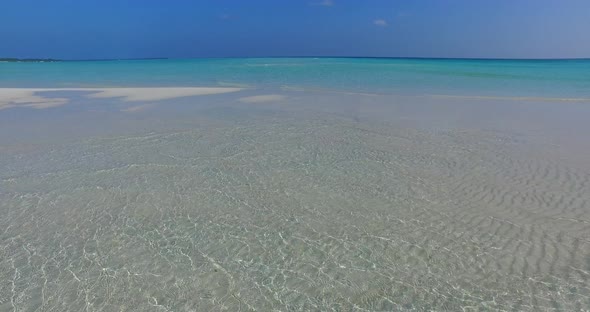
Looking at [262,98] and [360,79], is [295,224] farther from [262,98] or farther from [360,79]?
[360,79]

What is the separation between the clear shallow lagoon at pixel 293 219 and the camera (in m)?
4.05

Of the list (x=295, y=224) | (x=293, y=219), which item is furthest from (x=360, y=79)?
(x=295, y=224)

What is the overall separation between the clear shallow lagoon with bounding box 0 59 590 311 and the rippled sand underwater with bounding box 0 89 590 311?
29 mm

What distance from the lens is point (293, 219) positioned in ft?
18.5

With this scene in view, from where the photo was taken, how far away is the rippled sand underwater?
403 cm

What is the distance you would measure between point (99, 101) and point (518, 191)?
18.6m

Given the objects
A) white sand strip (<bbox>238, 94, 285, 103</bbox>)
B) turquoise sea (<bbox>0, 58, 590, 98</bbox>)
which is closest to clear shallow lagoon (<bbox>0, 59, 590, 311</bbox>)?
white sand strip (<bbox>238, 94, 285, 103</bbox>)

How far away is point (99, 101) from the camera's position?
58.5 feet

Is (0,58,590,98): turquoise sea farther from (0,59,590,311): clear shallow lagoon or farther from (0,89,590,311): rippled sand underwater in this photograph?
(0,89,590,311): rippled sand underwater

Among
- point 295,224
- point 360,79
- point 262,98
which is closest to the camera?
point 295,224

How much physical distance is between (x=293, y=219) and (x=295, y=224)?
0.17 metres

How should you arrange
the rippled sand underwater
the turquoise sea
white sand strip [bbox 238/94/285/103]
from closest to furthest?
the rippled sand underwater < white sand strip [bbox 238/94/285/103] < the turquoise sea

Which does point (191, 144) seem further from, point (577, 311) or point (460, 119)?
point (460, 119)

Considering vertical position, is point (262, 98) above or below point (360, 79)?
below
